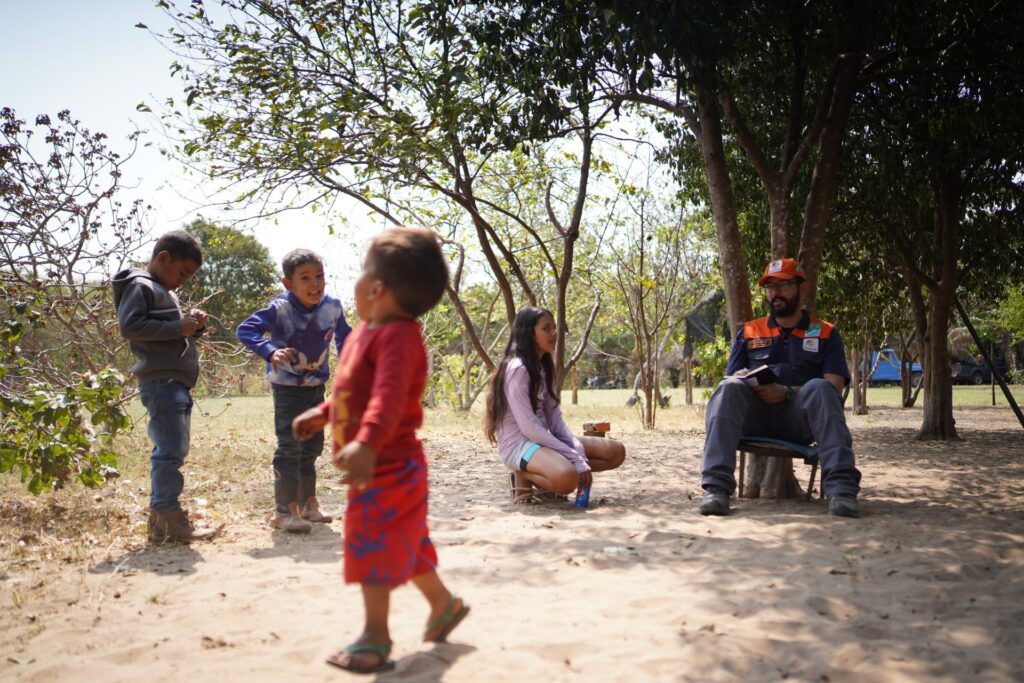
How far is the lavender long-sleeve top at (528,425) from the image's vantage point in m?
5.67

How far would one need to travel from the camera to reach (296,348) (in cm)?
496

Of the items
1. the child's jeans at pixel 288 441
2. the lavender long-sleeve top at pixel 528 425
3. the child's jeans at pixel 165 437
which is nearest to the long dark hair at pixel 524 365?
the lavender long-sleeve top at pixel 528 425

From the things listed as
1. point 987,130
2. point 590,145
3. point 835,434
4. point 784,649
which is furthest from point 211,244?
point 987,130

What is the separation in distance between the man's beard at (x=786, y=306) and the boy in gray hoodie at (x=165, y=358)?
3852 millimetres

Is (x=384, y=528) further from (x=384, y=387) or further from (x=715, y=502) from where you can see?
(x=715, y=502)

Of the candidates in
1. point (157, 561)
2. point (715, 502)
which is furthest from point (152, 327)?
point (715, 502)

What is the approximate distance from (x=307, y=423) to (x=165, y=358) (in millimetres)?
2138

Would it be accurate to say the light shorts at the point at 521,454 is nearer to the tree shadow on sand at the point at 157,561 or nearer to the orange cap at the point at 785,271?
the orange cap at the point at 785,271

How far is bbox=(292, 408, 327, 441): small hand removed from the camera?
9.02 ft

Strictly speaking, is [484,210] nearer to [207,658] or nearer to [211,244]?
[211,244]

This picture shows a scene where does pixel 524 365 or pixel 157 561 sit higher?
pixel 524 365

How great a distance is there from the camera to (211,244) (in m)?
9.85

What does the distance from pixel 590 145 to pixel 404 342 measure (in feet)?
26.8

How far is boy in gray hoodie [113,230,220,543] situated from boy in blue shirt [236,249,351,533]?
0.42 metres
